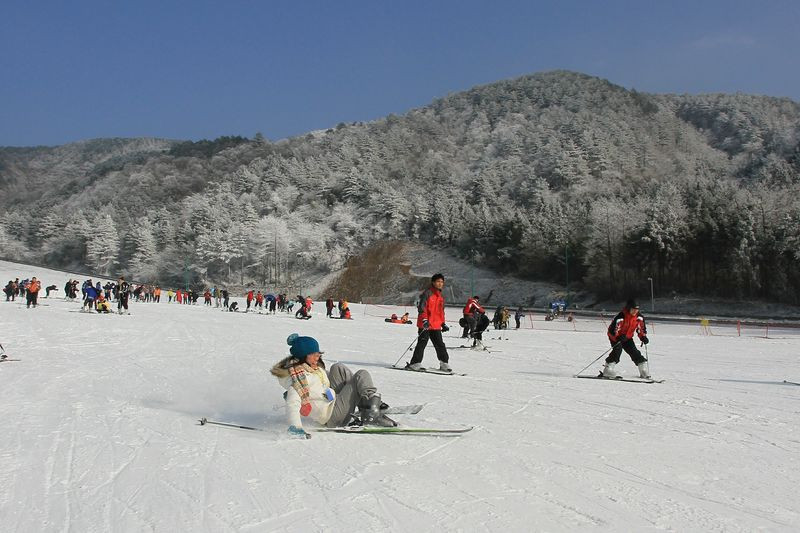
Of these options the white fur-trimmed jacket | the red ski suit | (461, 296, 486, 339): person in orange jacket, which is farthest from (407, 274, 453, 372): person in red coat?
the white fur-trimmed jacket

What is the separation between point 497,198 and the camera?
84.9 meters

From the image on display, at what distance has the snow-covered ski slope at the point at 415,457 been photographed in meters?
4.15

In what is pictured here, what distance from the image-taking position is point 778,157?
83938 mm

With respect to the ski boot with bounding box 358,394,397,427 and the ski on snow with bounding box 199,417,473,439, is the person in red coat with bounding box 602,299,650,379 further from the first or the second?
the ski boot with bounding box 358,394,397,427

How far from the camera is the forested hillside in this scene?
51.0 metres

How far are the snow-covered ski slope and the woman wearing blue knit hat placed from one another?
0.74 feet

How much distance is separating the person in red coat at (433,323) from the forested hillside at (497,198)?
39.0m

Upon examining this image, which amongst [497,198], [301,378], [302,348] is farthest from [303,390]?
[497,198]

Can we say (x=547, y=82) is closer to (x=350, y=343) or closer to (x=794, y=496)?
(x=350, y=343)

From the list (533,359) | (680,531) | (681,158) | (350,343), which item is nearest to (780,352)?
(533,359)

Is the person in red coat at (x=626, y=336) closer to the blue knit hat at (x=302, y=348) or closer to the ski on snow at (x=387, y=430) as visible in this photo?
the ski on snow at (x=387, y=430)

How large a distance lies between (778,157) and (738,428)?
90798mm

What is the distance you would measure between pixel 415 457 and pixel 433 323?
20.9 ft

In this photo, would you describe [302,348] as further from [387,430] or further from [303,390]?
[387,430]
